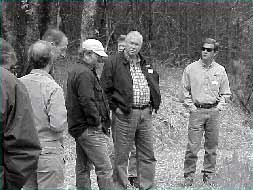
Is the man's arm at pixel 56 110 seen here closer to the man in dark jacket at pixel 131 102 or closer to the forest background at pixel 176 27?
the man in dark jacket at pixel 131 102

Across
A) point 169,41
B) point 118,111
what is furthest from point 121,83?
point 169,41

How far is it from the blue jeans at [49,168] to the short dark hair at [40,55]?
741 millimetres

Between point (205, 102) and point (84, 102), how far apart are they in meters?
2.42

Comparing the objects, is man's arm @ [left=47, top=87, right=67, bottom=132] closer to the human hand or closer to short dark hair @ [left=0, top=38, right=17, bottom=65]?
short dark hair @ [left=0, top=38, right=17, bottom=65]

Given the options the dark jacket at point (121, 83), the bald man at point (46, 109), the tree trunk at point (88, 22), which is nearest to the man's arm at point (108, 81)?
the dark jacket at point (121, 83)

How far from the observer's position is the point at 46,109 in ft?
15.3

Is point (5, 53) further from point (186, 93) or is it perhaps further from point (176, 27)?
point (176, 27)

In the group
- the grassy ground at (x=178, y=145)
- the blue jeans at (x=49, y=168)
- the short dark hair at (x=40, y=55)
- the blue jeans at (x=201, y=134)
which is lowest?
the grassy ground at (x=178, y=145)

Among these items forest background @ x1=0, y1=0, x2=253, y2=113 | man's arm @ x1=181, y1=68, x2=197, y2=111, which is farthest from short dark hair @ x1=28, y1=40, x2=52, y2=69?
forest background @ x1=0, y1=0, x2=253, y2=113

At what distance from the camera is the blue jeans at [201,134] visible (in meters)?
7.41

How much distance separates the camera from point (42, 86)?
4648 millimetres

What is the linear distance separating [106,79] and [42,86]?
6.48ft

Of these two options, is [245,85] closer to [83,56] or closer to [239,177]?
[239,177]

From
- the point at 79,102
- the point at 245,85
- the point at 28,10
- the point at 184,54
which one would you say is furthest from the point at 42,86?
the point at 184,54
